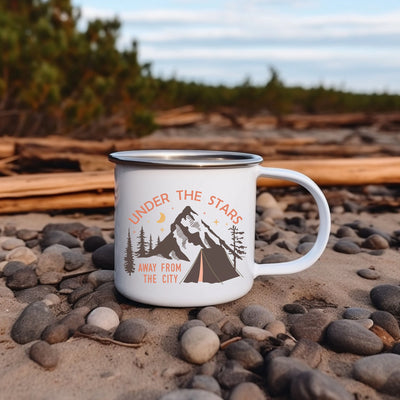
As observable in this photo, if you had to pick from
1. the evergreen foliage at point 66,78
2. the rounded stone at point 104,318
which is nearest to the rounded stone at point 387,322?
the rounded stone at point 104,318

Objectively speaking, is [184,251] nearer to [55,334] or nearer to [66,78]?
[55,334]

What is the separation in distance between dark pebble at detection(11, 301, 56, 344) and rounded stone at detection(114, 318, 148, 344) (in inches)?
10.3

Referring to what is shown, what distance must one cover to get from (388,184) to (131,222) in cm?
254

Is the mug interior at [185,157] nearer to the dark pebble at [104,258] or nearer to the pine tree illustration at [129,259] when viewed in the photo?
the pine tree illustration at [129,259]

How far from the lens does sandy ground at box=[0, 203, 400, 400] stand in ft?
4.73

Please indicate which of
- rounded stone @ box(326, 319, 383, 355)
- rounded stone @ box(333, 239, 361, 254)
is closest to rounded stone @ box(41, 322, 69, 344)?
rounded stone @ box(326, 319, 383, 355)

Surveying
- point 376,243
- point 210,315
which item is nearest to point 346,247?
point 376,243

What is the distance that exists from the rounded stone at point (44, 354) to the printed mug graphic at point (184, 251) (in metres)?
0.36

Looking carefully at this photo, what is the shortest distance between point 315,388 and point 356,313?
63cm

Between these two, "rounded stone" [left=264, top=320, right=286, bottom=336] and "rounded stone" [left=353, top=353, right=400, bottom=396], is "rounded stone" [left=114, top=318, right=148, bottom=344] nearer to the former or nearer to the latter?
"rounded stone" [left=264, top=320, right=286, bottom=336]

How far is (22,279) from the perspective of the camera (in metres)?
2.15

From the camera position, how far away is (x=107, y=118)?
24.0 ft

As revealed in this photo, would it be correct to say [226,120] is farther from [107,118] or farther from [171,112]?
[107,118]

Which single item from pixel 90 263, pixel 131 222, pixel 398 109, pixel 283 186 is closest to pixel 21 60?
pixel 283 186
